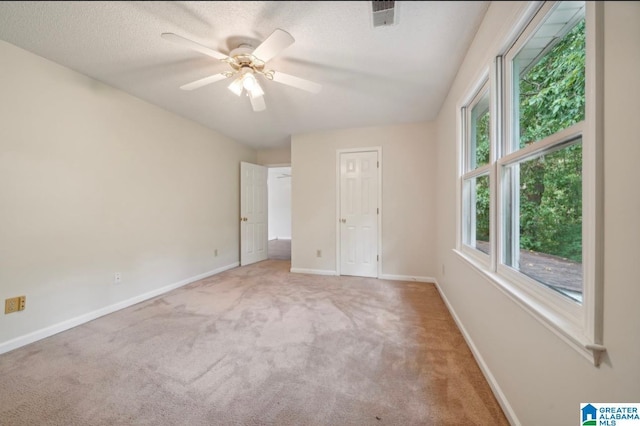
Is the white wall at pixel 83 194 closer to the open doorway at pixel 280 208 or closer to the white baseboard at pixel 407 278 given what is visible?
the white baseboard at pixel 407 278

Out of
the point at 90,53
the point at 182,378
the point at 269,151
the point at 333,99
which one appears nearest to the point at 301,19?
the point at 333,99

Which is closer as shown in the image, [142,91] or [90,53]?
[90,53]

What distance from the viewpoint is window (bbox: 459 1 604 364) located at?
0.73 metres

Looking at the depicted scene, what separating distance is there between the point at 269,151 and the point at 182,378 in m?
4.27

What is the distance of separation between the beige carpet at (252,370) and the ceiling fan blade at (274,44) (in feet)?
6.79

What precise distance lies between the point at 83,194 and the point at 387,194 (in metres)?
3.53

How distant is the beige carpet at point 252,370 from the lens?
1.24 metres

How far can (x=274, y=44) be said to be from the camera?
4.94 feet

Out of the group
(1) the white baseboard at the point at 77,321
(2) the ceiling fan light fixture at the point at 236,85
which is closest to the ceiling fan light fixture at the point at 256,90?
(2) the ceiling fan light fixture at the point at 236,85

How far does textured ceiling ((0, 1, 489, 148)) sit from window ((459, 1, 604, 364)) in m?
0.34

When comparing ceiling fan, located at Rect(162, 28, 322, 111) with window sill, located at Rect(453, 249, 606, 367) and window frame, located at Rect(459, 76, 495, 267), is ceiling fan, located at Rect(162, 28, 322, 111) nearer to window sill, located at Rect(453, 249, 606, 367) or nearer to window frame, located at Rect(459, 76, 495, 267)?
window frame, located at Rect(459, 76, 495, 267)

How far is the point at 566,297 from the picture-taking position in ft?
3.02

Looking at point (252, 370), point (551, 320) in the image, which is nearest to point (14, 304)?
point (252, 370)

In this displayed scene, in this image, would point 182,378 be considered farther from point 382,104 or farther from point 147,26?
point 382,104
